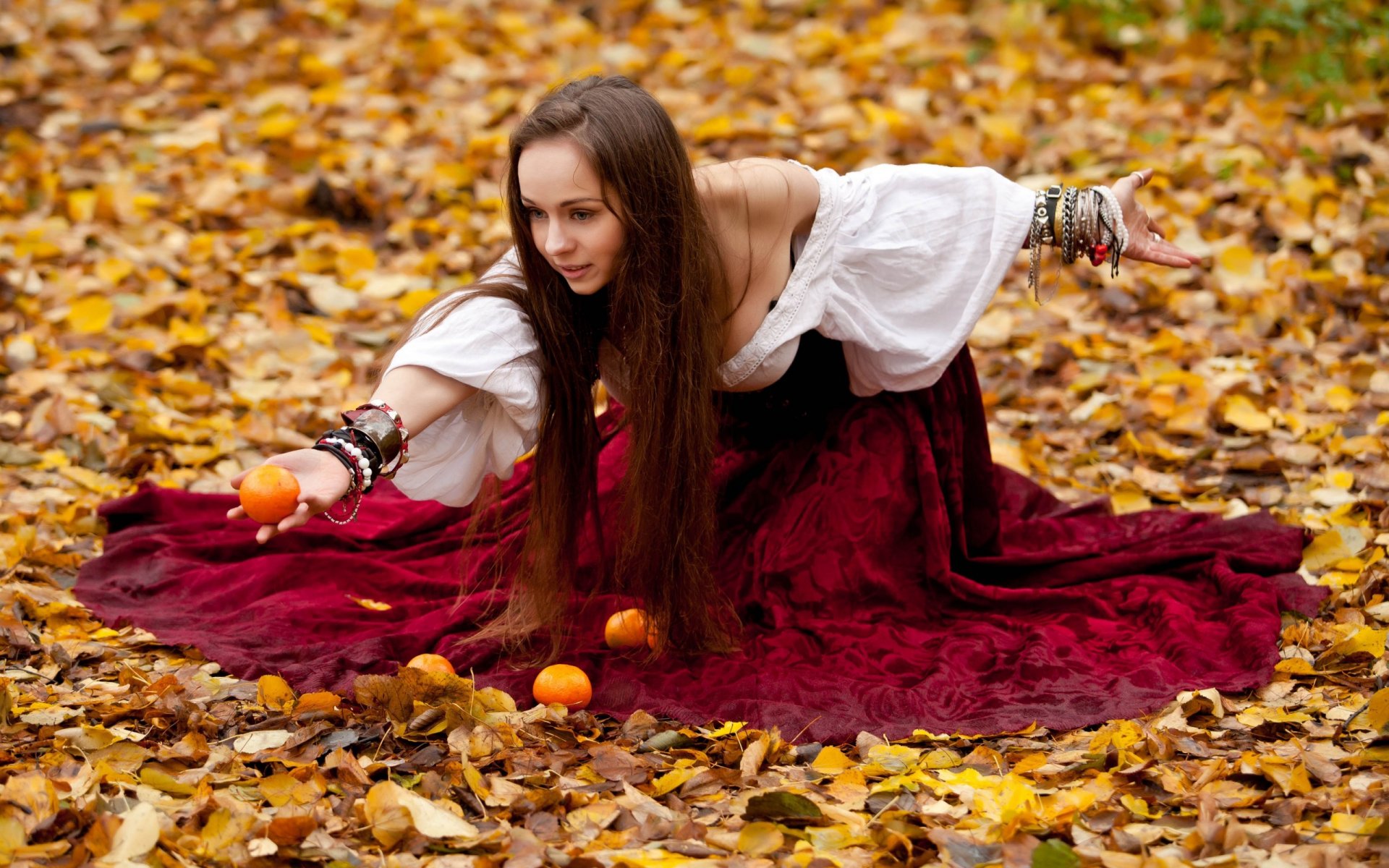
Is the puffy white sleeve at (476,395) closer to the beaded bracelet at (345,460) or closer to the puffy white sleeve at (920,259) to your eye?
the beaded bracelet at (345,460)

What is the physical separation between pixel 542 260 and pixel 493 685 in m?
0.93

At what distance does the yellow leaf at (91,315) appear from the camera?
4.79 meters

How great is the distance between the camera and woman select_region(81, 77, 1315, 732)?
272 cm

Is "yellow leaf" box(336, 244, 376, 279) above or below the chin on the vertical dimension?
below

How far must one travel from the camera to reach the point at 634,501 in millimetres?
2941

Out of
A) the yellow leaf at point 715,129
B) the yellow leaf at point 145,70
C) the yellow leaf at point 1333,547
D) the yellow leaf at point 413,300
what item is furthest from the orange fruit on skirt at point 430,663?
the yellow leaf at point 145,70

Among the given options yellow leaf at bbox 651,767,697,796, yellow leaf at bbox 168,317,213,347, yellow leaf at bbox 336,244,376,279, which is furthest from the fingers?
yellow leaf at bbox 336,244,376,279

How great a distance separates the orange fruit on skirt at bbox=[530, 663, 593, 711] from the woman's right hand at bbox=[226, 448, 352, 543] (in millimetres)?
671

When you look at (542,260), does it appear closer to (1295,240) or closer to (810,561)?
(810,561)

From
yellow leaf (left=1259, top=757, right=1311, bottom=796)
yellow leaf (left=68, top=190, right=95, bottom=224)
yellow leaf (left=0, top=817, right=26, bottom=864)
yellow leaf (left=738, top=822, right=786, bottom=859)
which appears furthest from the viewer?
yellow leaf (left=68, top=190, right=95, bottom=224)

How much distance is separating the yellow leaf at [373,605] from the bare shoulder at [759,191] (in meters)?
1.28

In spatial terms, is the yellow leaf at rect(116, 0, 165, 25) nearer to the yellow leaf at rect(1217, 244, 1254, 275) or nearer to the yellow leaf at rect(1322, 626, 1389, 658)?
the yellow leaf at rect(1217, 244, 1254, 275)

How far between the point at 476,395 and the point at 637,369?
0.35 metres

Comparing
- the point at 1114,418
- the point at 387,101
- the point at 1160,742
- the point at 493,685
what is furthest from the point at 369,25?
the point at 1160,742
